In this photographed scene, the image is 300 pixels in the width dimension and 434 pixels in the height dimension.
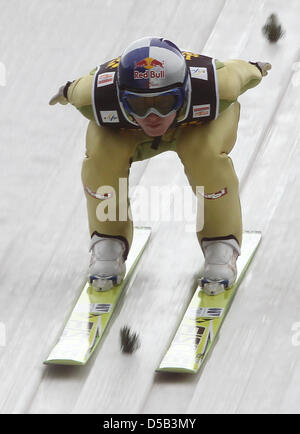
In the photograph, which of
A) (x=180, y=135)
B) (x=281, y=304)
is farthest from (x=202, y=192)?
(x=281, y=304)

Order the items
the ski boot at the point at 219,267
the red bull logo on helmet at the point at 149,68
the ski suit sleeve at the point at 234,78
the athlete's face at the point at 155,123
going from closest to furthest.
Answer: the red bull logo on helmet at the point at 149,68, the athlete's face at the point at 155,123, the ski suit sleeve at the point at 234,78, the ski boot at the point at 219,267

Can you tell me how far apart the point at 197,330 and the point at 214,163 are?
61cm

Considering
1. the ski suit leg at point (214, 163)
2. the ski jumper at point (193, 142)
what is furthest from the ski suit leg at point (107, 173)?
the ski suit leg at point (214, 163)

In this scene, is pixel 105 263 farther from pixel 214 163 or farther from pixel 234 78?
pixel 234 78

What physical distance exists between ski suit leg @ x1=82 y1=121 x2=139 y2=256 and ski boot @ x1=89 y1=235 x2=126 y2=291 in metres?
0.05

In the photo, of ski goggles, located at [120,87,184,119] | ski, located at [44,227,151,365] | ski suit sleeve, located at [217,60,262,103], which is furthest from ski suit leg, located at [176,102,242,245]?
ski, located at [44,227,151,365]

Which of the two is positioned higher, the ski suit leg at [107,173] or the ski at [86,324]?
the ski suit leg at [107,173]

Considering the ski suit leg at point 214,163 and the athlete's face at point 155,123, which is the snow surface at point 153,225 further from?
the athlete's face at point 155,123

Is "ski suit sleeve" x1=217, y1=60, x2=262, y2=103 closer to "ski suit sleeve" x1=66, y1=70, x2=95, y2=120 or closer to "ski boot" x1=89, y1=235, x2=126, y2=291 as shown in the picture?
"ski suit sleeve" x1=66, y1=70, x2=95, y2=120

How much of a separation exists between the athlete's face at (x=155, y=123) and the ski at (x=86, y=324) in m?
0.71

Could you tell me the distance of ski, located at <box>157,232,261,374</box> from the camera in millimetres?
4492

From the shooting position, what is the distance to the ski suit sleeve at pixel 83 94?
4.60m

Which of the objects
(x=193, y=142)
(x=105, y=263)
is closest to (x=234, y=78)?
(x=193, y=142)
